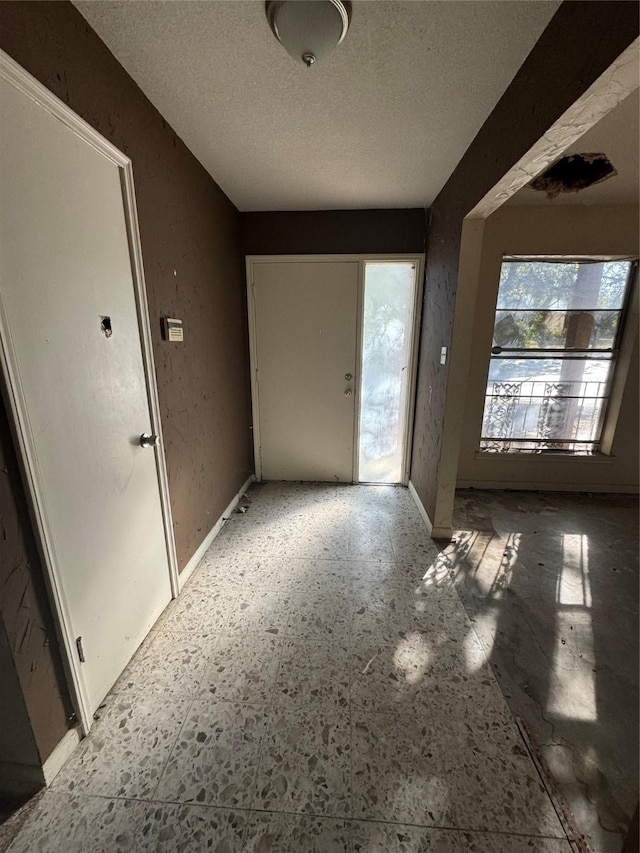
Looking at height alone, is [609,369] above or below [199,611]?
above

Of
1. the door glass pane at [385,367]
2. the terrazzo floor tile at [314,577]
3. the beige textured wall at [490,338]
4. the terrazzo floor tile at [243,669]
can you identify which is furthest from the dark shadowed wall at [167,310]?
the beige textured wall at [490,338]

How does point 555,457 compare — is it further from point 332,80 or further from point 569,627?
point 332,80

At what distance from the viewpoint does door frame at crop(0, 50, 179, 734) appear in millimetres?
883

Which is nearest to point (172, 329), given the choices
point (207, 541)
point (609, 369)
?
point (207, 541)

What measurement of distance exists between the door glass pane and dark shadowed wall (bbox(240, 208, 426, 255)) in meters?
0.18

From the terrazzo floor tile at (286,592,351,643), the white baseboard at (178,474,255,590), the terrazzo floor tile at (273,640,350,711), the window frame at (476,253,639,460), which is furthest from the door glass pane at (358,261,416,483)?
the terrazzo floor tile at (273,640,350,711)

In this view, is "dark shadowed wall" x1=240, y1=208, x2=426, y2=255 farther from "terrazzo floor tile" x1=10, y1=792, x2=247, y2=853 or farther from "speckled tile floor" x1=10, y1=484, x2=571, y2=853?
"terrazzo floor tile" x1=10, y1=792, x2=247, y2=853

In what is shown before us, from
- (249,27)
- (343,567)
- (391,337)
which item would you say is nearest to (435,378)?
(391,337)

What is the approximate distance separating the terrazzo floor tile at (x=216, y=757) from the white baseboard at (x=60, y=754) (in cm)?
35

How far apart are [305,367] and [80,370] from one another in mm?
2056

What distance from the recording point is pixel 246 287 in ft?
9.45

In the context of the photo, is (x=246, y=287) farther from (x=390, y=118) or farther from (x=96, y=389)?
(x=96, y=389)

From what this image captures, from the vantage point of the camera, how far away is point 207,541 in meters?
2.24

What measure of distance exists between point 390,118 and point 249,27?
0.75 meters
